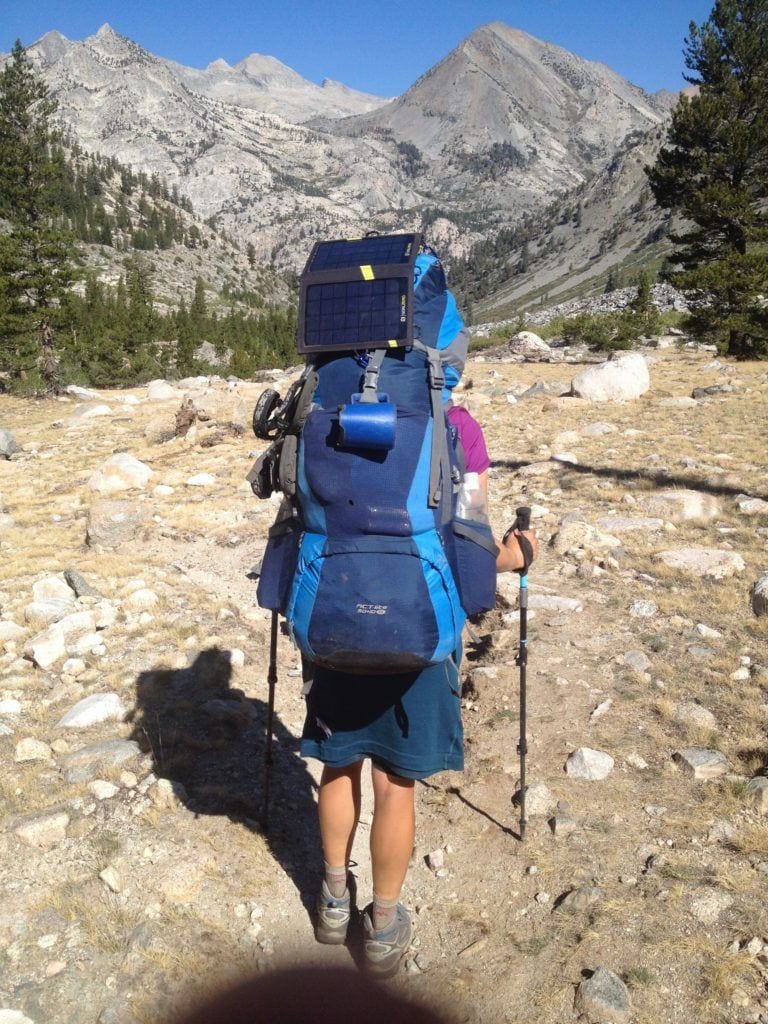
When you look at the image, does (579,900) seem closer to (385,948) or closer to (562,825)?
(562,825)

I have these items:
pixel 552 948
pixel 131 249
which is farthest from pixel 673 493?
pixel 131 249

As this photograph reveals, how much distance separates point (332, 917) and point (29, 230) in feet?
103

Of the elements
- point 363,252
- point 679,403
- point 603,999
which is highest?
point 363,252

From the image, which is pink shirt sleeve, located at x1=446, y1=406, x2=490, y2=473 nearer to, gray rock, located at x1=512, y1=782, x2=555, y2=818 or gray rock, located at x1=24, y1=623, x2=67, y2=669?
gray rock, located at x1=512, y1=782, x2=555, y2=818

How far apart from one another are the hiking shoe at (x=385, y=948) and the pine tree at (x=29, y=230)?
28.4 meters

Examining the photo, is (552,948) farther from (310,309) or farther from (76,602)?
(76,602)

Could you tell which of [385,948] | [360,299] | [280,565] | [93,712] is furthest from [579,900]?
[93,712]

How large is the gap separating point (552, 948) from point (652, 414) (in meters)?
12.7

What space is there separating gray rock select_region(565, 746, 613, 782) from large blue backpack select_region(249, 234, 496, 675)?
1.92m

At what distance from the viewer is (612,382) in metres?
15.6

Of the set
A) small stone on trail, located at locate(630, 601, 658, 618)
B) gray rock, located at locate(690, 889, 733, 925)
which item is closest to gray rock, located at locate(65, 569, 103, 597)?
small stone on trail, located at locate(630, 601, 658, 618)

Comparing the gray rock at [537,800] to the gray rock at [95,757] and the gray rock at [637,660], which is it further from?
the gray rock at [95,757]

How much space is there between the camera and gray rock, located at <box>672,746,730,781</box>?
145 inches

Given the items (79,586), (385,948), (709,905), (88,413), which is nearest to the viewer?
(385,948)
